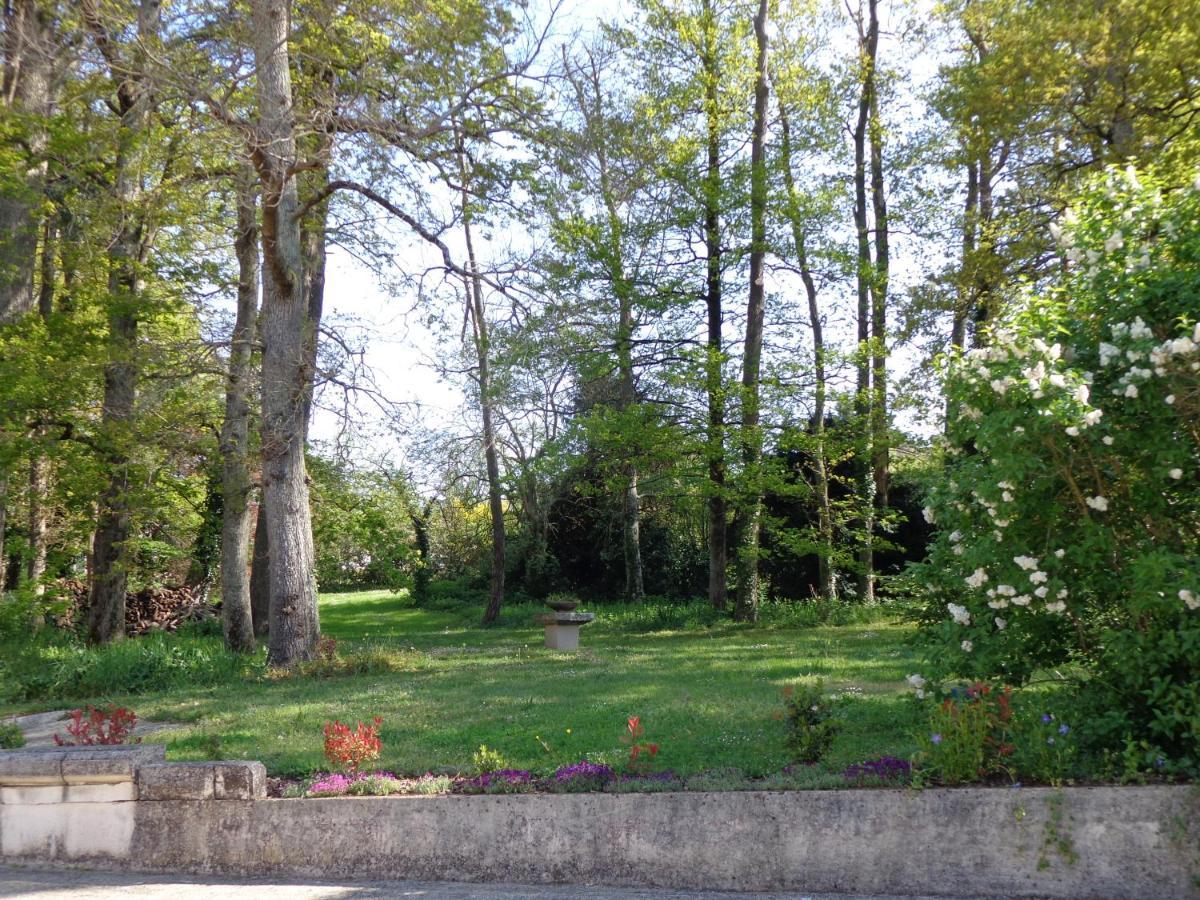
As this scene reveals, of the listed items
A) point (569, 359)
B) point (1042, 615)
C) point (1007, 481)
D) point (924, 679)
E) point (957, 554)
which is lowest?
point (924, 679)

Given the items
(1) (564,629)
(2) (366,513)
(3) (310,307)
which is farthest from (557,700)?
(3) (310,307)

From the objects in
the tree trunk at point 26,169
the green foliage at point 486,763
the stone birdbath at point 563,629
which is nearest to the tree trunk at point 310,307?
the tree trunk at point 26,169

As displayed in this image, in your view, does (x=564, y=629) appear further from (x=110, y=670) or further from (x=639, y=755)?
(x=639, y=755)

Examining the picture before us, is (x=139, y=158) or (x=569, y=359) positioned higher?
(x=139, y=158)

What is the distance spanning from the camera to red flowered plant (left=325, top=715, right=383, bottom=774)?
6379 millimetres

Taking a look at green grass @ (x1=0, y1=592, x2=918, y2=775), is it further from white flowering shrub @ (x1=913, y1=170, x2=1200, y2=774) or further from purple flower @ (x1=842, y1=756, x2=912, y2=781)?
white flowering shrub @ (x1=913, y1=170, x2=1200, y2=774)

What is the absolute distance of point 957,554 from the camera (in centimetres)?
578

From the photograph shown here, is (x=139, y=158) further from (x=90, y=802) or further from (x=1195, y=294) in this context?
(x=1195, y=294)

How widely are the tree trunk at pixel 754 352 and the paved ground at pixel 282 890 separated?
13462 mm

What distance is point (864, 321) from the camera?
21688mm

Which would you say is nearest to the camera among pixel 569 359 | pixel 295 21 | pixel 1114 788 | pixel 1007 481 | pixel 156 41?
pixel 1114 788

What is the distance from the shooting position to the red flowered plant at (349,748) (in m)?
6.38

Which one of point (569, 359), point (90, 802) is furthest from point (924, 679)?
point (569, 359)

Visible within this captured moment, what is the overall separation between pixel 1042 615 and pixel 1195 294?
1995 millimetres
